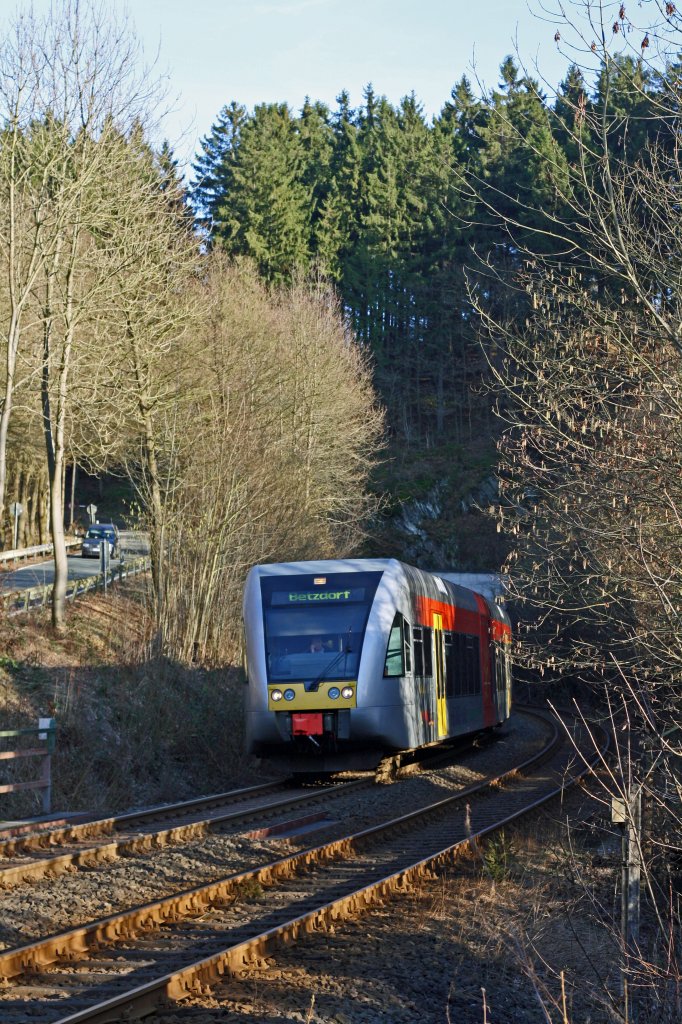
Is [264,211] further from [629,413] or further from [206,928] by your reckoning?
[206,928]

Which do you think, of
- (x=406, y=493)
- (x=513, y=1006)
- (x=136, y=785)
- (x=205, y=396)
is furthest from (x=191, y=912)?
(x=406, y=493)

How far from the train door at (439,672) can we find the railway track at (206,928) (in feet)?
18.3

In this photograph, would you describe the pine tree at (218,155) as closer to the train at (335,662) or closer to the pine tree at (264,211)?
the pine tree at (264,211)

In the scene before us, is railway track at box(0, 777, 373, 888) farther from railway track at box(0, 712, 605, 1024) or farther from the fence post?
railway track at box(0, 712, 605, 1024)

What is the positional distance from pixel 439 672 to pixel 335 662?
3502 mm

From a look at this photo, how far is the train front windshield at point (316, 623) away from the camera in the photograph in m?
16.3

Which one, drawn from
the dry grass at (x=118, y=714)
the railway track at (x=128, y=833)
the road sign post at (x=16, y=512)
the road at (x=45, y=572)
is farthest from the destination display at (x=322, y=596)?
the road sign post at (x=16, y=512)

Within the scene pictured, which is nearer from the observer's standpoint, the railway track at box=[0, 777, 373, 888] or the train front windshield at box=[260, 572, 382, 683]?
the railway track at box=[0, 777, 373, 888]

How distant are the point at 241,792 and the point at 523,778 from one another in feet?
18.5

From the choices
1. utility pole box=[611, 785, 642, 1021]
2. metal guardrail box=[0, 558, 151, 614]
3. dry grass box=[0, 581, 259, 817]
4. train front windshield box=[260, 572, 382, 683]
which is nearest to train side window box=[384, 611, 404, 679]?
train front windshield box=[260, 572, 382, 683]

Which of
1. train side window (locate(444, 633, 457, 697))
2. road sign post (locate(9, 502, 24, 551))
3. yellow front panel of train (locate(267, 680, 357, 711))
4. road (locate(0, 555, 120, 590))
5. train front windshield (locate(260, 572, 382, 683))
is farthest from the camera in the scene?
road sign post (locate(9, 502, 24, 551))

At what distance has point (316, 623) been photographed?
54.4ft

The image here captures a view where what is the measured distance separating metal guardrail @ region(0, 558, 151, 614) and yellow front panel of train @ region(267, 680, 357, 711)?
7.16m

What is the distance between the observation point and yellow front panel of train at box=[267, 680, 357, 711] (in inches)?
631
